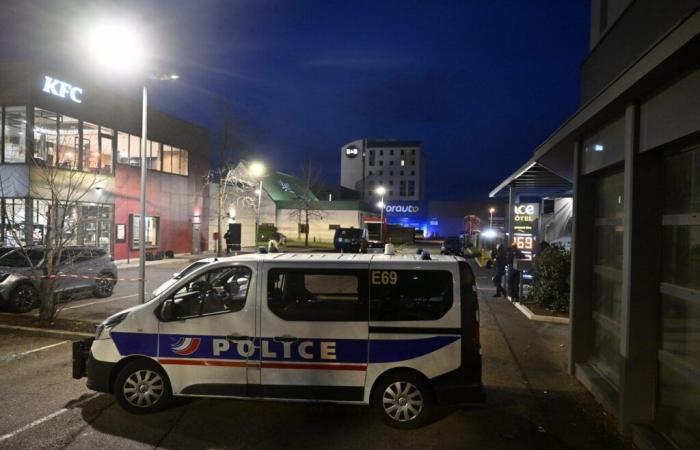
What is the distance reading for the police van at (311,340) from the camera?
5527 millimetres

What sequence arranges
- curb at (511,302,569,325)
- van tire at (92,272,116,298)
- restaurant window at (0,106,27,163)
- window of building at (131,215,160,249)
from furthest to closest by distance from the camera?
1. window of building at (131,215,160,249)
2. restaurant window at (0,106,27,163)
3. van tire at (92,272,116,298)
4. curb at (511,302,569,325)

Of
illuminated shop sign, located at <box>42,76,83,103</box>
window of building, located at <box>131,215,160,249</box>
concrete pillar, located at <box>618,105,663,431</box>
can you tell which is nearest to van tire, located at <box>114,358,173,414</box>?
concrete pillar, located at <box>618,105,663,431</box>

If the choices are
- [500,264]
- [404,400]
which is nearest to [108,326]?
[404,400]

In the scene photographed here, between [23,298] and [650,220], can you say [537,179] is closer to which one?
[650,220]

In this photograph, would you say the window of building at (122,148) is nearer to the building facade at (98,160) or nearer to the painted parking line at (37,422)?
the building facade at (98,160)

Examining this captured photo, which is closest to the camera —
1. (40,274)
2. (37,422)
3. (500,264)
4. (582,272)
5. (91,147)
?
(37,422)

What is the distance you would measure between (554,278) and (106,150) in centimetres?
2292

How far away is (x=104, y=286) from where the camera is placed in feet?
48.8

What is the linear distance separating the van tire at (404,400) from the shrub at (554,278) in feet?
26.5

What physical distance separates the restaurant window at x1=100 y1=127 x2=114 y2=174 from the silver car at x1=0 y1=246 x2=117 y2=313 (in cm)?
1228

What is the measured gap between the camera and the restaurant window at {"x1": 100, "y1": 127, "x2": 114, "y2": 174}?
25406mm

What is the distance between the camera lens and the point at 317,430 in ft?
18.0

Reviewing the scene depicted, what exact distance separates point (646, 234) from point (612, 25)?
12.2 ft

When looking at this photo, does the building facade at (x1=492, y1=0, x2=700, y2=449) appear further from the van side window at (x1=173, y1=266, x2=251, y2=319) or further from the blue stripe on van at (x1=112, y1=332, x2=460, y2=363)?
the van side window at (x1=173, y1=266, x2=251, y2=319)
